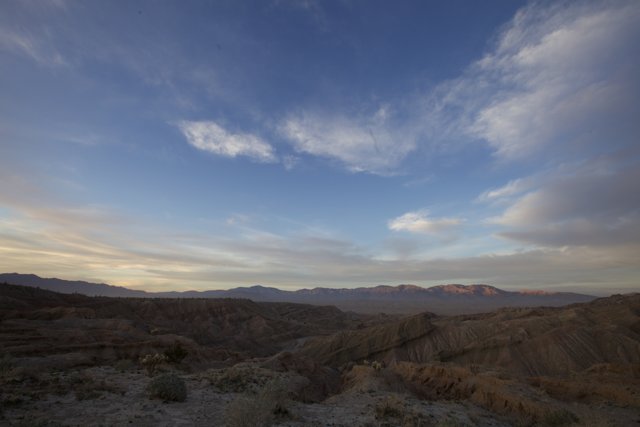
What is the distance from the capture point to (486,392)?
18.7m

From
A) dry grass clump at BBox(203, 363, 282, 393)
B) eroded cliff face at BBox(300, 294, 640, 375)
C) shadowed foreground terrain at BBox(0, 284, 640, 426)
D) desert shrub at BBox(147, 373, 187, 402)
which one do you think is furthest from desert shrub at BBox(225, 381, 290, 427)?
eroded cliff face at BBox(300, 294, 640, 375)

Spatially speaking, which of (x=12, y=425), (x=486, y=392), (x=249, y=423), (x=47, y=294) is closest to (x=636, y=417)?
(x=486, y=392)

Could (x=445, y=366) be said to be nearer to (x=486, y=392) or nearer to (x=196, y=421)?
(x=486, y=392)

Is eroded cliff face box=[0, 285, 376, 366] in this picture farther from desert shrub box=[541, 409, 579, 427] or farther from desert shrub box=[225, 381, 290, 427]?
desert shrub box=[541, 409, 579, 427]

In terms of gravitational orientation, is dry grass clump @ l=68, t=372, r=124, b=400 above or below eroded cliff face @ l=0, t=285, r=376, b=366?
below

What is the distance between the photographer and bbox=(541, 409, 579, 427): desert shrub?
44.1 feet

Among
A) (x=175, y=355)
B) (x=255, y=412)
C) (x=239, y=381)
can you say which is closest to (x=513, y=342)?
(x=239, y=381)

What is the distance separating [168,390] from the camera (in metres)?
13.2

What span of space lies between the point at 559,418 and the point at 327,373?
1913 centimetres

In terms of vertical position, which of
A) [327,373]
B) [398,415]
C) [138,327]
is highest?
[138,327]

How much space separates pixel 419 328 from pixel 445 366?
21131mm

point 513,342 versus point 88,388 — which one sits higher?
point 513,342

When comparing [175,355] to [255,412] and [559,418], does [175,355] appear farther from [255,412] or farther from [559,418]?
[559,418]

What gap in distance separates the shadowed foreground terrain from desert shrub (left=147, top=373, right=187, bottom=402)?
0.04m
